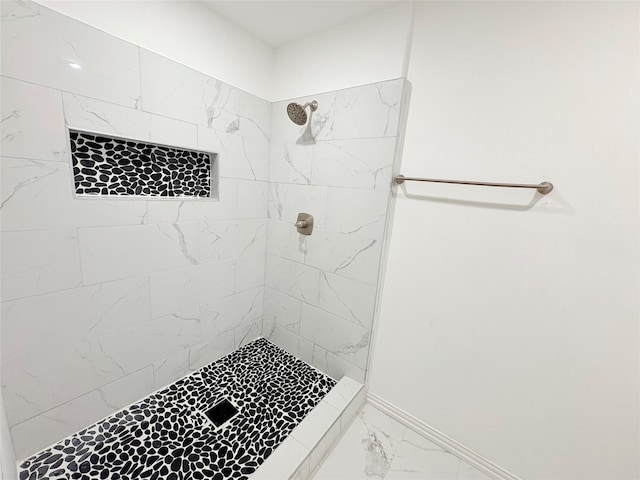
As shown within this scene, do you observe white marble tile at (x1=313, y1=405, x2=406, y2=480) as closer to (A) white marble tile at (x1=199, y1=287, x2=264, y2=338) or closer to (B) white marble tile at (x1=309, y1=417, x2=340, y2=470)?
(B) white marble tile at (x1=309, y1=417, x2=340, y2=470)

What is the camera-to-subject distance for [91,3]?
102 centimetres

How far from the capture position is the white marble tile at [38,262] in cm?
98

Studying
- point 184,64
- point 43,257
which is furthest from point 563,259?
point 43,257

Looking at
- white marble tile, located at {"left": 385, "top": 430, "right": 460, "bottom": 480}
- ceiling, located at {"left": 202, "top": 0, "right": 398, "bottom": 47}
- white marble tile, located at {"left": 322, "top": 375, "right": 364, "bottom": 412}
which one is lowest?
white marble tile, located at {"left": 385, "top": 430, "right": 460, "bottom": 480}

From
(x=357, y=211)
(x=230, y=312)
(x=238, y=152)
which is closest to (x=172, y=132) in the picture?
(x=238, y=152)

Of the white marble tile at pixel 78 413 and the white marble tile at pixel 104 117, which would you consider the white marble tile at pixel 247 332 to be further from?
the white marble tile at pixel 104 117

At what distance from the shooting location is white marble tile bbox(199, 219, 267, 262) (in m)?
1.58

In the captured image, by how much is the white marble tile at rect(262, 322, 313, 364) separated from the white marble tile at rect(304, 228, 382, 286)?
57 cm

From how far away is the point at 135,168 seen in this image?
4.28 feet

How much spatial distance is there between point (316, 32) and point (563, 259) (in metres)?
1.63

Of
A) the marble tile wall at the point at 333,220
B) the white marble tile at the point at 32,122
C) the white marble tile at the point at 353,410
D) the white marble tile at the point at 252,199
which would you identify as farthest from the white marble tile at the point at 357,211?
the white marble tile at the point at 32,122

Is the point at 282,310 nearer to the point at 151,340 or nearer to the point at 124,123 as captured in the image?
the point at 151,340

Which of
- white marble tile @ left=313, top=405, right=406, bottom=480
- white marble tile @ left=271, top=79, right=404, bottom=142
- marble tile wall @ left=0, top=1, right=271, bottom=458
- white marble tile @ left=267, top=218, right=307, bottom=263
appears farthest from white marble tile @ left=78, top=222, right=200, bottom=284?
white marble tile @ left=313, top=405, right=406, bottom=480

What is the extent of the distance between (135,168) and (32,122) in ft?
1.23
